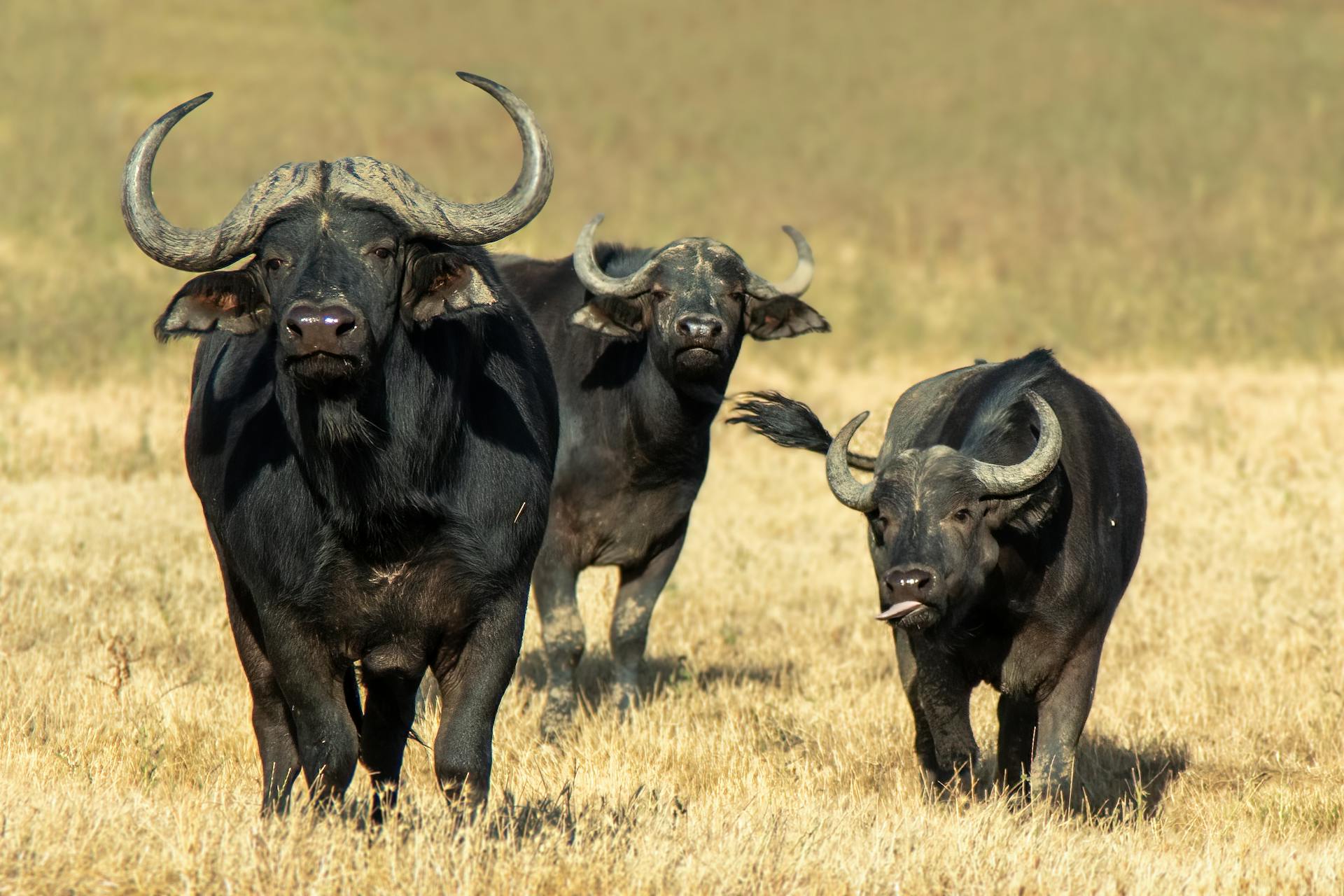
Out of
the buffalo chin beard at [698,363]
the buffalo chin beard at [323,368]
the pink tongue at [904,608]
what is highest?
the buffalo chin beard at [698,363]

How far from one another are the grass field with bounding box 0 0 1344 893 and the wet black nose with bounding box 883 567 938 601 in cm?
76

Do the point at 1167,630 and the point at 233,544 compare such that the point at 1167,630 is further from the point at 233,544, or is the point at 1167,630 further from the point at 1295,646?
the point at 233,544

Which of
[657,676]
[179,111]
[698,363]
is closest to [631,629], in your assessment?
[657,676]

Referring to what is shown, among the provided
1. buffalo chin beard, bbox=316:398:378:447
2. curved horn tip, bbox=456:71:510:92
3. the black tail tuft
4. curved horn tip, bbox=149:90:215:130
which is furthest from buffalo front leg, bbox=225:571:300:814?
the black tail tuft

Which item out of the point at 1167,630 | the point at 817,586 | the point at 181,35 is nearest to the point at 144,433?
the point at 817,586

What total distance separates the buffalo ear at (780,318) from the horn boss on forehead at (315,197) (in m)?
3.27

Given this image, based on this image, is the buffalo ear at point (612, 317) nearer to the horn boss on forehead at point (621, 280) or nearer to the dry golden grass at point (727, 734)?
the horn boss on forehead at point (621, 280)

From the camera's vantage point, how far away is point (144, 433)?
46.2 feet

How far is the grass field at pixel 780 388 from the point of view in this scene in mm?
4852

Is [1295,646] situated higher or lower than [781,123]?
lower

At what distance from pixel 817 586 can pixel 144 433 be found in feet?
22.7

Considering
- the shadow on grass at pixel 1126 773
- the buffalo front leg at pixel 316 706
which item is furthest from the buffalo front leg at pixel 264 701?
the shadow on grass at pixel 1126 773

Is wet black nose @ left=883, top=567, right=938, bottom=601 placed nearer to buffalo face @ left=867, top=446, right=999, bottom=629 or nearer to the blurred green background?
buffalo face @ left=867, top=446, right=999, bottom=629

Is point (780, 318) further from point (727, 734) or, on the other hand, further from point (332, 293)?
point (332, 293)
